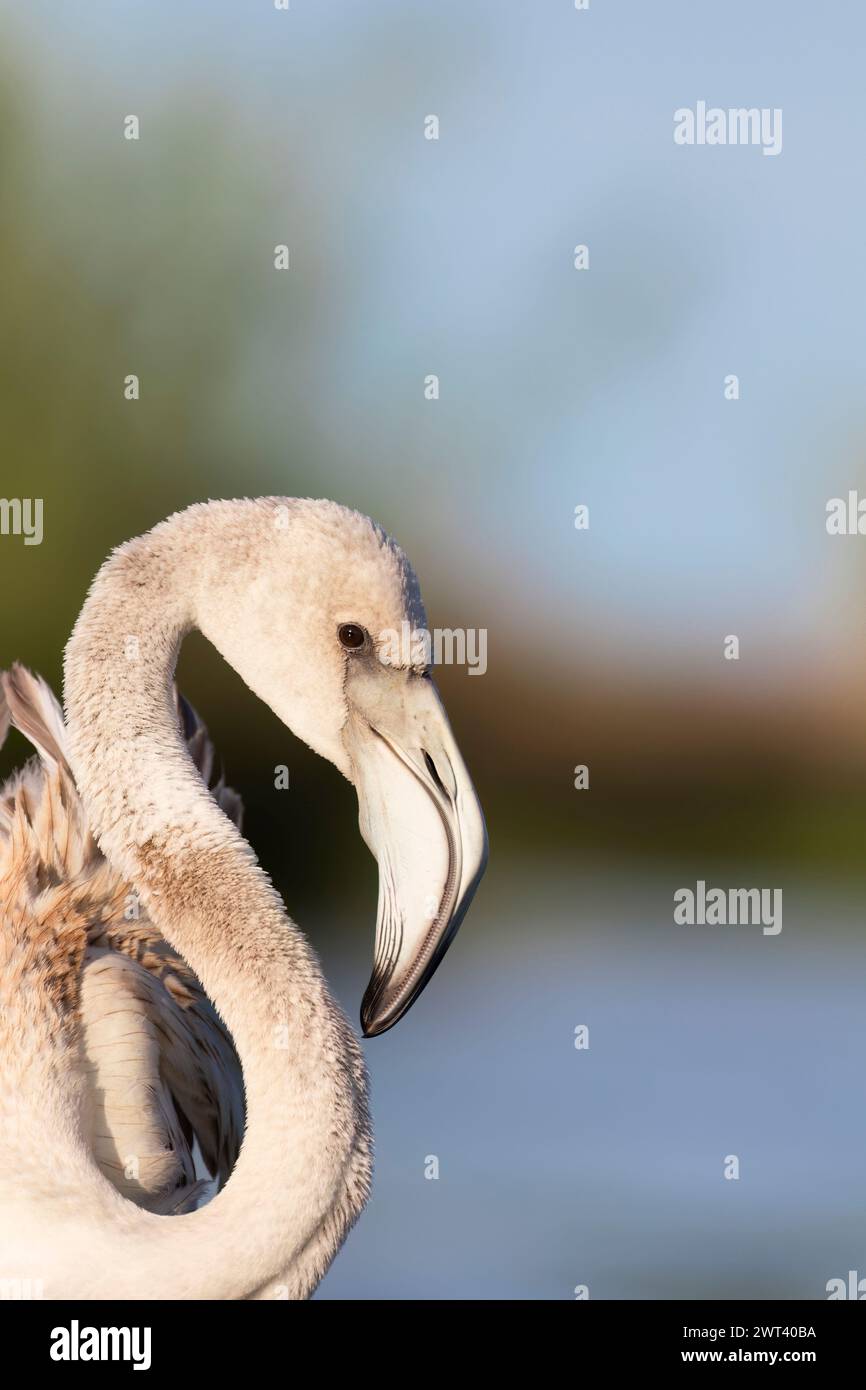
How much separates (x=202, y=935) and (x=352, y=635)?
0.62 metres

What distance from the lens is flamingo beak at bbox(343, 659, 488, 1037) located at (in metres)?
2.70

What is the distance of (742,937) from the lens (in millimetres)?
11258

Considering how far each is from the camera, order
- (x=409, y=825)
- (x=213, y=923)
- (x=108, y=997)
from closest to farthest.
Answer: (x=409, y=825), (x=213, y=923), (x=108, y=997)

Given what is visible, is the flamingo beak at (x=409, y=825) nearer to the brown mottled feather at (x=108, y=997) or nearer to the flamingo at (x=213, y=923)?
the flamingo at (x=213, y=923)

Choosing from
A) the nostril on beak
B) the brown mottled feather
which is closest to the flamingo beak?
the nostril on beak

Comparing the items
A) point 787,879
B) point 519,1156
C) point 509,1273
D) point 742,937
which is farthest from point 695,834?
point 509,1273

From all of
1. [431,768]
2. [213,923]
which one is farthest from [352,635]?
[213,923]

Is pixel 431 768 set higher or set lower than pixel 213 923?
higher

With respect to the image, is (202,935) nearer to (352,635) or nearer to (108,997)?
(108,997)

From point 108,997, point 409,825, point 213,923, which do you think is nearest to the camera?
point 409,825

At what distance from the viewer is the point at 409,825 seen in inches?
108

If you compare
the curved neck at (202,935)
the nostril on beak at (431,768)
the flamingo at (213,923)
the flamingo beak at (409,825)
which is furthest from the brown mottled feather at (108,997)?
the nostril on beak at (431,768)

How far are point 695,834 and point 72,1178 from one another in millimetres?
11413

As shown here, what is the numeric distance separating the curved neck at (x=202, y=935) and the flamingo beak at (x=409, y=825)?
0.50 ft
